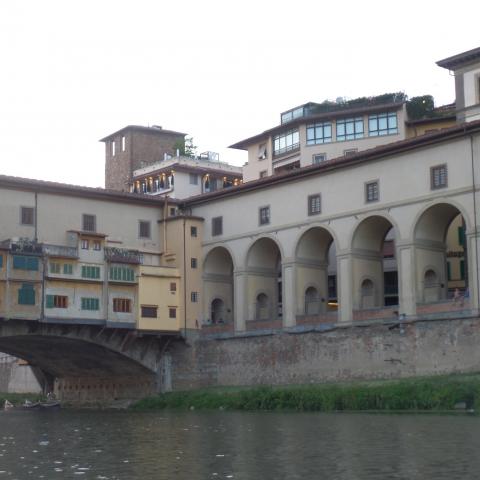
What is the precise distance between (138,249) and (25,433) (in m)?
26.1

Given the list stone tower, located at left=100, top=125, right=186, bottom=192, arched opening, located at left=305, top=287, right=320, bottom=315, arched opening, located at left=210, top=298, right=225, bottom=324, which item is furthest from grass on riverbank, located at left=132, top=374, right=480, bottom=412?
stone tower, located at left=100, top=125, right=186, bottom=192

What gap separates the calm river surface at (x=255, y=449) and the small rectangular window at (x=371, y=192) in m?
15.0

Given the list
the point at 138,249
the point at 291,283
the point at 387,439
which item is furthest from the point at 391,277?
the point at 387,439

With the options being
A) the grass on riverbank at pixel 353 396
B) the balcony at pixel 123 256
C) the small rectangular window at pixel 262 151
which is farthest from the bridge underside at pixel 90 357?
the small rectangular window at pixel 262 151

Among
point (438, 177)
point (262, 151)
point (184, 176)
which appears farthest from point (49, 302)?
point (262, 151)

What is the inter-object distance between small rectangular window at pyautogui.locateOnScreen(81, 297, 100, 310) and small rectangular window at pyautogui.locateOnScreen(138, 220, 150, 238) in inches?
275

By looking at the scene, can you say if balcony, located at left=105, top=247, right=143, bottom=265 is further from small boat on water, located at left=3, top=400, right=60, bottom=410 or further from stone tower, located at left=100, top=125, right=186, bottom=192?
stone tower, located at left=100, top=125, right=186, bottom=192

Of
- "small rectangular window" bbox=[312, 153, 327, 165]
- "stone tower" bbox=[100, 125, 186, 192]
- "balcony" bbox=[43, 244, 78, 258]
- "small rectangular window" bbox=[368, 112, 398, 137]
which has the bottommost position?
"balcony" bbox=[43, 244, 78, 258]

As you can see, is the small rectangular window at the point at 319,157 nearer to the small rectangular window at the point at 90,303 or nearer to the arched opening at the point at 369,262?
the arched opening at the point at 369,262

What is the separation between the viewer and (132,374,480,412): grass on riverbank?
162 feet

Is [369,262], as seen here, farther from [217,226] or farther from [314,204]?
[217,226]

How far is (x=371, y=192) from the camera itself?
199ft

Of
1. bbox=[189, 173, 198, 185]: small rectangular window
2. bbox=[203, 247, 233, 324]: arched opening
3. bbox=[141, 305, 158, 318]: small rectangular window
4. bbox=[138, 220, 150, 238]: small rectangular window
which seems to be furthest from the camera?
bbox=[189, 173, 198, 185]: small rectangular window

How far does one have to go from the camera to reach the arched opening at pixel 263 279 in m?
69.2
